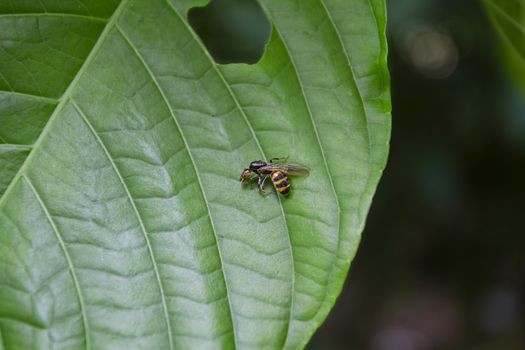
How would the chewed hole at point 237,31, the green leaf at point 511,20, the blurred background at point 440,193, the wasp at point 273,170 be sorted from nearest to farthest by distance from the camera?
the wasp at point 273,170 < the green leaf at point 511,20 < the chewed hole at point 237,31 < the blurred background at point 440,193

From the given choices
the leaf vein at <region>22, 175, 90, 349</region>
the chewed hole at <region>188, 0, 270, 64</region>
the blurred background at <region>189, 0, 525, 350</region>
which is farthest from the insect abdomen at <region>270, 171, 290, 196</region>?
the chewed hole at <region>188, 0, 270, 64</region>

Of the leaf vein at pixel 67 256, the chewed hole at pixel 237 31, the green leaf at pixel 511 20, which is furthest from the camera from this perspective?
the chewed hole at pixel 237 31

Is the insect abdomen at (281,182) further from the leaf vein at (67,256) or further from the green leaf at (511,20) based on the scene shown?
the green leaf at (511,20)

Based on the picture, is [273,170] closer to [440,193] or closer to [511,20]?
[511,20]

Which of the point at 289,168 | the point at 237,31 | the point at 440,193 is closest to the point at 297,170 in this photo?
the point at 289,168

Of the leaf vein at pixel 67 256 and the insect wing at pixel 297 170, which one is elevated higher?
the insect wing at pixel 297 170

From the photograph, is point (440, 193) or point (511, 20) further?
point (440, 193)

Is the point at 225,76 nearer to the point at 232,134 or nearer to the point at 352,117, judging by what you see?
the point at 232,134

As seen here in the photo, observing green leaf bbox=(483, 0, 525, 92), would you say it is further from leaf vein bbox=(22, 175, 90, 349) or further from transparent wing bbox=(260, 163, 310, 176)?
leaf vein bbox=(22, 175, 90, 349)

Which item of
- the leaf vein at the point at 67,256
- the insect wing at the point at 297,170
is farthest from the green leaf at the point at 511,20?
the leaf vein at the point at 67,256
